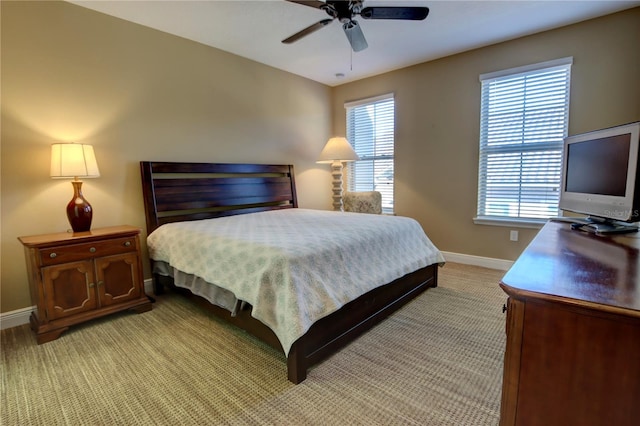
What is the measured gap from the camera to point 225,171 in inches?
147

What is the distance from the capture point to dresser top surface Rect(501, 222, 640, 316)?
2.77 ft

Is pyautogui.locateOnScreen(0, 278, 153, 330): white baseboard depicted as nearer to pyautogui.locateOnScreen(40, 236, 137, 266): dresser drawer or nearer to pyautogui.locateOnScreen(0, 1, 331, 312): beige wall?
pyautogui.locateOnScreen(0, 1, 331, 312): beige wall

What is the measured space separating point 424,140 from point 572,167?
7.22ft

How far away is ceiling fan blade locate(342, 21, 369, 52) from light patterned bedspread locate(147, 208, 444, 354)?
154 centimetres

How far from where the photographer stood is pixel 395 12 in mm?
2213

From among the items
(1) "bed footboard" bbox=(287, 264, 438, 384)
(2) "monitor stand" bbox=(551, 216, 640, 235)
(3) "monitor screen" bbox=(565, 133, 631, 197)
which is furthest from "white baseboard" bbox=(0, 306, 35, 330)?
(3) "monitor screen" bbox=(565, 133, 631, 197)

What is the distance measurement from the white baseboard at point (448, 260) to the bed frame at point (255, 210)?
87 cm

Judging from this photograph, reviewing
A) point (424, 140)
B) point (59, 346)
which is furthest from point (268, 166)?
point (59, 346)

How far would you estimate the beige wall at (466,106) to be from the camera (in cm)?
296

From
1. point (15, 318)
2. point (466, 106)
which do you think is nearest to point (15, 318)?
point (15, 318)

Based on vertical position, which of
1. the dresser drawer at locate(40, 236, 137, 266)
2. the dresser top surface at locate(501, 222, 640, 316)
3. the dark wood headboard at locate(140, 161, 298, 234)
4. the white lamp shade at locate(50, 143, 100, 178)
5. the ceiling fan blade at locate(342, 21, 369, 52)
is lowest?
the dresser drawer at locate(40, 236, 137, 266)

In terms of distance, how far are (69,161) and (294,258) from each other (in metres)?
2.03

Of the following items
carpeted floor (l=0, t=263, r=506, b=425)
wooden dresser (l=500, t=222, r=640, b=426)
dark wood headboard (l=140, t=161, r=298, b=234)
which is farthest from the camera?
dark wood headboard (l=140, t=161, r=298, b=234)

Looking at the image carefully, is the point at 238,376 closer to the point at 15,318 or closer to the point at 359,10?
the point at 15,318
